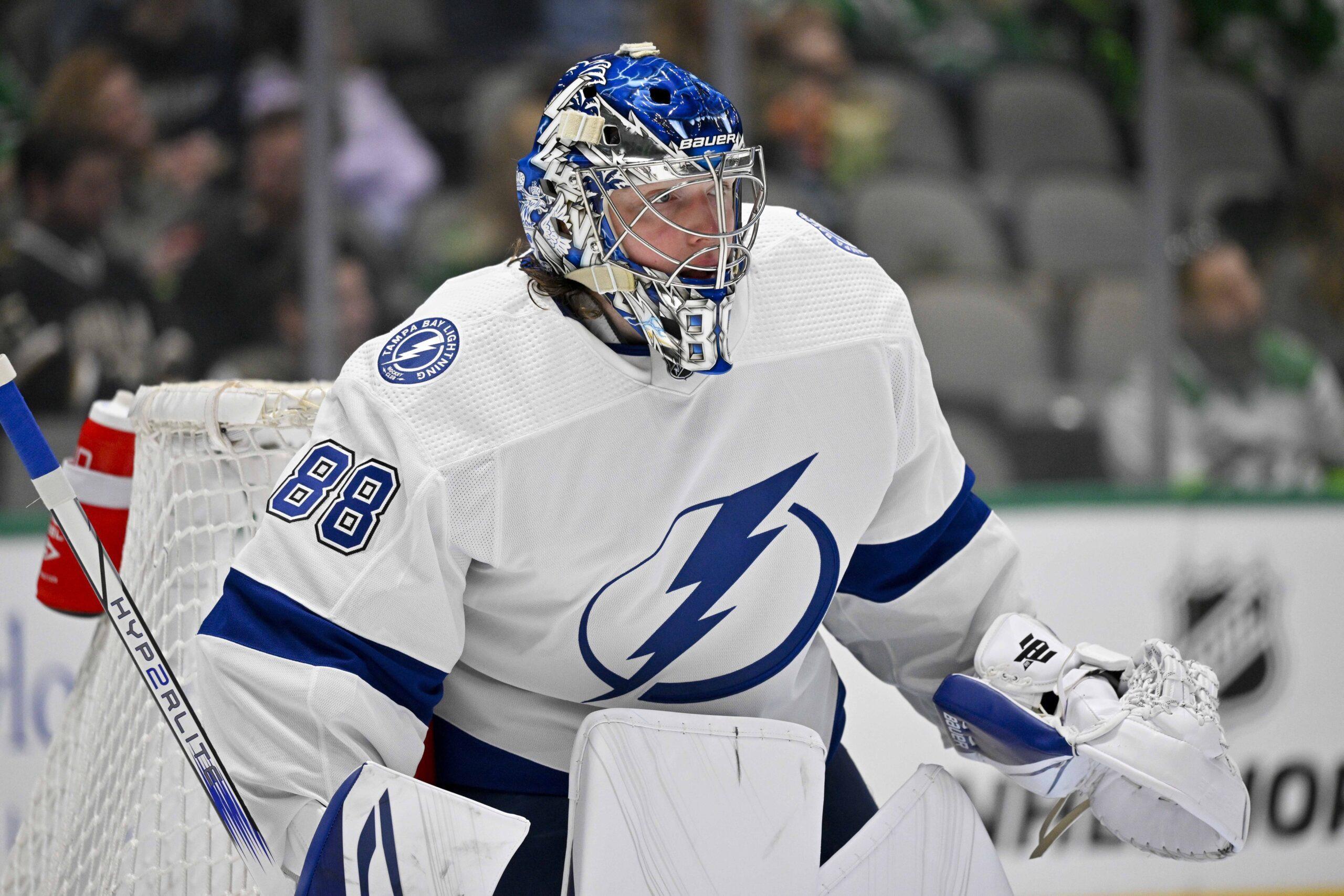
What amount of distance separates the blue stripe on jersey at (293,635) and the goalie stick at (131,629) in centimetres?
10

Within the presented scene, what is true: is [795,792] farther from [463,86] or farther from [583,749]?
[463,86]

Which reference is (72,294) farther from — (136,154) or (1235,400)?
(1235,400)

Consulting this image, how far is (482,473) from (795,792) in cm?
46

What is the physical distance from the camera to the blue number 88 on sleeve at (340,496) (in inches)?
52.9

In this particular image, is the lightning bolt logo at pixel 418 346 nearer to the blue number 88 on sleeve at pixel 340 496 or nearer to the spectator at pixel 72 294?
the blue number 88 on sleeve at pixel 340 496

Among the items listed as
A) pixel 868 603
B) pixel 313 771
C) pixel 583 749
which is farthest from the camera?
pixel 868 603

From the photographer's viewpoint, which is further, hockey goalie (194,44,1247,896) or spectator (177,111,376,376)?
spectator (177,111,376,376)

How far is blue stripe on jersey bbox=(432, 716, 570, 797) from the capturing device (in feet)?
5.10

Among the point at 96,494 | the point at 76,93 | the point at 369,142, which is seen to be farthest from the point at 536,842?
the point at 76,93

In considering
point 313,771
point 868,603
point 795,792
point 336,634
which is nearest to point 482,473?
point 336,634

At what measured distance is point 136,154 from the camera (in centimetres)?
321

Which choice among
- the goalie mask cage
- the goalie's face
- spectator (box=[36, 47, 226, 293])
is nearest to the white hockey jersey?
the goalie's face

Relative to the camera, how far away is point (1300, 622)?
3225 millimetres

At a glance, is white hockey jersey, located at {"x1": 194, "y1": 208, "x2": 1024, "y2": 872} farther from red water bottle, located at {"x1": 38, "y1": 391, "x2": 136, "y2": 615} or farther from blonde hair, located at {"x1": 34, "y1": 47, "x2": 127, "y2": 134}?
blonde hair, located at {"x1": 34, "y1": 47, "x2": 127, "y2": 134}
